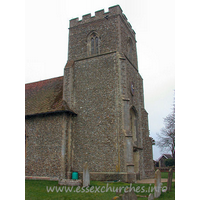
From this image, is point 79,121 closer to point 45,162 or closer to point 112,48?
point 45,162

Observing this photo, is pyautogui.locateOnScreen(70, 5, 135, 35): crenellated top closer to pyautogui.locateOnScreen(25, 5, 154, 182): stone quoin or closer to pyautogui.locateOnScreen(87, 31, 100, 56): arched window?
pyautogui.locateOnScreen(25, 5, 154, 182): stone quoin

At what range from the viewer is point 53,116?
14672mm

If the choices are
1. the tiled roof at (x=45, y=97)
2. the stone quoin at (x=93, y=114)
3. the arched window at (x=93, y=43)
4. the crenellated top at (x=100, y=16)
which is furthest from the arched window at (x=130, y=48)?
the tiled roof at (x=45, y=97)

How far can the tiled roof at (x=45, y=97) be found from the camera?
49.5 ft

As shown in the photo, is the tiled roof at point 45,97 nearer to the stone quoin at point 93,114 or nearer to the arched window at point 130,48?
the stone quoin at point 93,114

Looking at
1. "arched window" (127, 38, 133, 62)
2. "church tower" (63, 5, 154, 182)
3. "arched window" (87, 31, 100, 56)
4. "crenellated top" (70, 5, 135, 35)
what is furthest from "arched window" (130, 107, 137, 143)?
"crenellated top" (70, 5, 135, 35)

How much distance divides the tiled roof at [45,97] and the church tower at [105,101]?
90cm

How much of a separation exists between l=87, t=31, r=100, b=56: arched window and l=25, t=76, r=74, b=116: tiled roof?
160 inches

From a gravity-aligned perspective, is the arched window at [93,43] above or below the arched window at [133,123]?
above

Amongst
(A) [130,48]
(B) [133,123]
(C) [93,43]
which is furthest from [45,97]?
(A) [130,48]

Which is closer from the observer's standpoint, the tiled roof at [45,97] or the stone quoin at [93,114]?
the stone quoin at [93,114]

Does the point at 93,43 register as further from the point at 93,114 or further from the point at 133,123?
the point at 133,123

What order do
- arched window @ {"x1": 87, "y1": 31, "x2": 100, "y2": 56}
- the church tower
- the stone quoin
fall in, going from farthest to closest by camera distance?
arched window @ {"x1": 87, "y1": 31, "x2": 100, "y2": 56}, the stone quoin, the church tower

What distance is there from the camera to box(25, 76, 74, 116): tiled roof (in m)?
15.1
